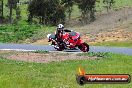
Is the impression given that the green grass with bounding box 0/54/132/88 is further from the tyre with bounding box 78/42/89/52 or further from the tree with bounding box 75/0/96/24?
the tree with bounding box 75/0/96/24

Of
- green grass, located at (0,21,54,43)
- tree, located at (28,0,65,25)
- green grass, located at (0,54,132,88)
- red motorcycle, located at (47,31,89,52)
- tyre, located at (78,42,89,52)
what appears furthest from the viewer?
tree, located at (28,0,65,25)

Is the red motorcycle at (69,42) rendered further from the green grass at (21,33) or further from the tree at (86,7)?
the tree at (86,7)

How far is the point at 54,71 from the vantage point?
1906 cm

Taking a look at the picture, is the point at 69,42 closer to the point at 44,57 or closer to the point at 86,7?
the point at 44,57

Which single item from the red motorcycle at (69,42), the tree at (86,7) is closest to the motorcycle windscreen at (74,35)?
the red motorcycle at (69,42)

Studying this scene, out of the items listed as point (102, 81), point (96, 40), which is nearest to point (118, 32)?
point (96, 40)

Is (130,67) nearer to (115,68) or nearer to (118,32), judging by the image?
(115,68)

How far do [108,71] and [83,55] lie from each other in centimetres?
783

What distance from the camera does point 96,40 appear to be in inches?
2162

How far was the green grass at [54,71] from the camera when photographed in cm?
1426

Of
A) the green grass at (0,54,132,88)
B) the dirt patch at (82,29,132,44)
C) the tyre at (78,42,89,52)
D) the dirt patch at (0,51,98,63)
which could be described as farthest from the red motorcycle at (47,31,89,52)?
the dirt patch at (82,29,132,44)

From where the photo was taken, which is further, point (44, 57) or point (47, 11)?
point (47, 11)

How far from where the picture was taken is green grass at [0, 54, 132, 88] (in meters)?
14.3

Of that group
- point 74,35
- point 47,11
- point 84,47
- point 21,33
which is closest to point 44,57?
point 84,47
